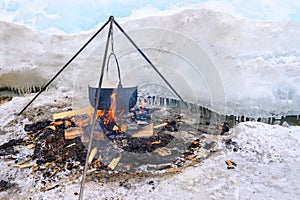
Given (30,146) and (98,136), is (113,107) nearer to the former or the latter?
(98,136)

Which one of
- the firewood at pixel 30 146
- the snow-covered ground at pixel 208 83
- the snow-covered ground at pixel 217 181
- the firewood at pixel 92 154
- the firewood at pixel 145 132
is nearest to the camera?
the snow-covered ground at pixel 217 181

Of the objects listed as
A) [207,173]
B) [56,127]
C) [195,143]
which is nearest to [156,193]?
[207,173]

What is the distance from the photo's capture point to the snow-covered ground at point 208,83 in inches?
94.0

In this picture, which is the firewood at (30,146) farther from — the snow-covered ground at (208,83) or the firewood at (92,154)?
the firewood at (92,154)

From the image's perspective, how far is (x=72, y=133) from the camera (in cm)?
334

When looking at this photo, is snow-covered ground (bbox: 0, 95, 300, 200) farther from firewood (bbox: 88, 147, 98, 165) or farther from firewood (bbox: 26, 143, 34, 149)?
firewood (bbox: 88, 147, 98, 165)

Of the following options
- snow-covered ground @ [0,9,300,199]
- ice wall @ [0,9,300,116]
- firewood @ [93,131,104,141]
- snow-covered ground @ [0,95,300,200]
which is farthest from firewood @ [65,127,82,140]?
ice wall @ [0,9,300,116]

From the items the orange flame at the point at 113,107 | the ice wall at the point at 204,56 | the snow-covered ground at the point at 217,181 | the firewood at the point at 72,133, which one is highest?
the ice wall at the point at 204,56

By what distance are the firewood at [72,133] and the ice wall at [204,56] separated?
1288 millimetres

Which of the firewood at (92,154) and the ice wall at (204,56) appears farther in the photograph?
the ice wall at (204,56)

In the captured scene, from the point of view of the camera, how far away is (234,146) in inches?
128

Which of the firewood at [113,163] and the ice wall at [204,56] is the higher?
the ice wall at [204,56]

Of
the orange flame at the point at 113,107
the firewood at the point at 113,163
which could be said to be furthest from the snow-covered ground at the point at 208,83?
the orange flame at the point at 113,107

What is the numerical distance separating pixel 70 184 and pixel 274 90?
429 cm
